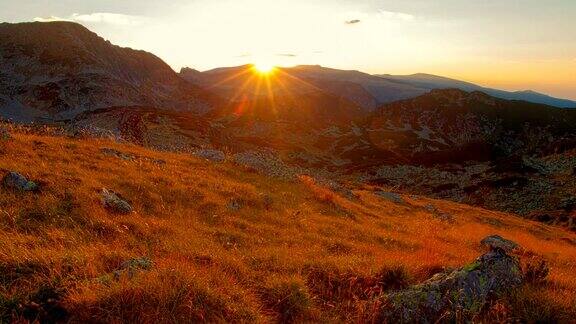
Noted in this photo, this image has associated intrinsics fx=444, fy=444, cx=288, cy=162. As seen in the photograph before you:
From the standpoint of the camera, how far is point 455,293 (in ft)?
25.5

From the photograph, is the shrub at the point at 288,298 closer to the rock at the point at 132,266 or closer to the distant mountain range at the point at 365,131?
the rock at the point at 132,266

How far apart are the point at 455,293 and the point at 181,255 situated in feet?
17.7

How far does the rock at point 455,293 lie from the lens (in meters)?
7.61

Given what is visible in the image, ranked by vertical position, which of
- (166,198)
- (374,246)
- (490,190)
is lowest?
(490,190)

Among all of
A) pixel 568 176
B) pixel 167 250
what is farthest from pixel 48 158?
pixel 568 176

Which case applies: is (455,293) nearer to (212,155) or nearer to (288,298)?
(288,298)

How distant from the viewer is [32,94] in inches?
5778

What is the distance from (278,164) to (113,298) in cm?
2200

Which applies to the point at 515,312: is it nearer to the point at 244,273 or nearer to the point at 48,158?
the point at 244,273

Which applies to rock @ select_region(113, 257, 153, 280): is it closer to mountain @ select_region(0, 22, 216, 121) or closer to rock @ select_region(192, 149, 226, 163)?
rock @ select_region(192, 149, 226, 163)

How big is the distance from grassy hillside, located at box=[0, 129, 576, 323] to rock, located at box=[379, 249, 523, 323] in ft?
0.97

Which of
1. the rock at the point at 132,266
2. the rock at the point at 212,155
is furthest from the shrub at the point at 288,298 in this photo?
the rock at the point at 212,155

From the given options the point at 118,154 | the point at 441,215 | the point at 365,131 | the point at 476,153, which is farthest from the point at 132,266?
the point at 365,131

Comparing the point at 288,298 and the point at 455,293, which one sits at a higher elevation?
the point at 455,293
